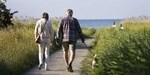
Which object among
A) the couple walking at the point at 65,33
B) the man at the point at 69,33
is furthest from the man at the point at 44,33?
the man at the point at 69,33

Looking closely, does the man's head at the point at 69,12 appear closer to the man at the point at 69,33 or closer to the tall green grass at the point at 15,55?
the man at the point at 69,33

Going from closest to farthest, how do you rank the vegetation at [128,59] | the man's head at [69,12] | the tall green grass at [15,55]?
the vegetation at [128,59] → the tall green grass at [15,55] → the man's head at [69,12]

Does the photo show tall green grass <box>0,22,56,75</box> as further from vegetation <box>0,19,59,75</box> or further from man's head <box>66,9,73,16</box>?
man's head <box>66,9,73,16</box>

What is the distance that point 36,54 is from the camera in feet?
68.1

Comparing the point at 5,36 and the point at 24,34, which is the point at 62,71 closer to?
the point at 5,36

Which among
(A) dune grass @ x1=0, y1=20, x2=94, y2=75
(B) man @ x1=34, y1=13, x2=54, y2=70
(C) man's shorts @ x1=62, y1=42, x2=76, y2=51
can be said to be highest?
(B) man @ x1=34, y1=13, x2=54, y2=70

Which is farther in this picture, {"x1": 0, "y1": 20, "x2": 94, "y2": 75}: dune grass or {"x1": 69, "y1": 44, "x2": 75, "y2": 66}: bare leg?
{"x1": 69, "y1": 44, "x2": 75, "y2": 66}: bare leg

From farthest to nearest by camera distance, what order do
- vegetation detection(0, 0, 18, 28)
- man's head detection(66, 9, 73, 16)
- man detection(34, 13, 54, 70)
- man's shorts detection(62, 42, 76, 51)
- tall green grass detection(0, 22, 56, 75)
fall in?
vegetation detection(0, 0, 18, 28) → man detection(34, 13, 54, 70) → man's shorts detection(62, 42, 76, 51) → man's head detection(66, 9, 73, 16) → tall green grass detection(0, 22, 56, 75)

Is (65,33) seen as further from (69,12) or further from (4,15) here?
(4,15)

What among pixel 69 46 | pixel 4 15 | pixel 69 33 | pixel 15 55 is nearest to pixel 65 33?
pixel 69 33

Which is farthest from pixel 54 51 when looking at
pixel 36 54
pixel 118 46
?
pixel 118 46

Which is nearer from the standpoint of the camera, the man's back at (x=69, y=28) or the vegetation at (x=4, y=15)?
the man's back at (x=69, y=28)

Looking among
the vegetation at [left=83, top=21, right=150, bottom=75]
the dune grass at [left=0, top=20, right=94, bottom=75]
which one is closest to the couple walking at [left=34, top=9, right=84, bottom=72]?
the dune grass at [left=0, top=20, right=94, bottom=75]

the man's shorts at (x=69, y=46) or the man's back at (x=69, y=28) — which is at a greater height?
the man's back at (x=69, y=28)
